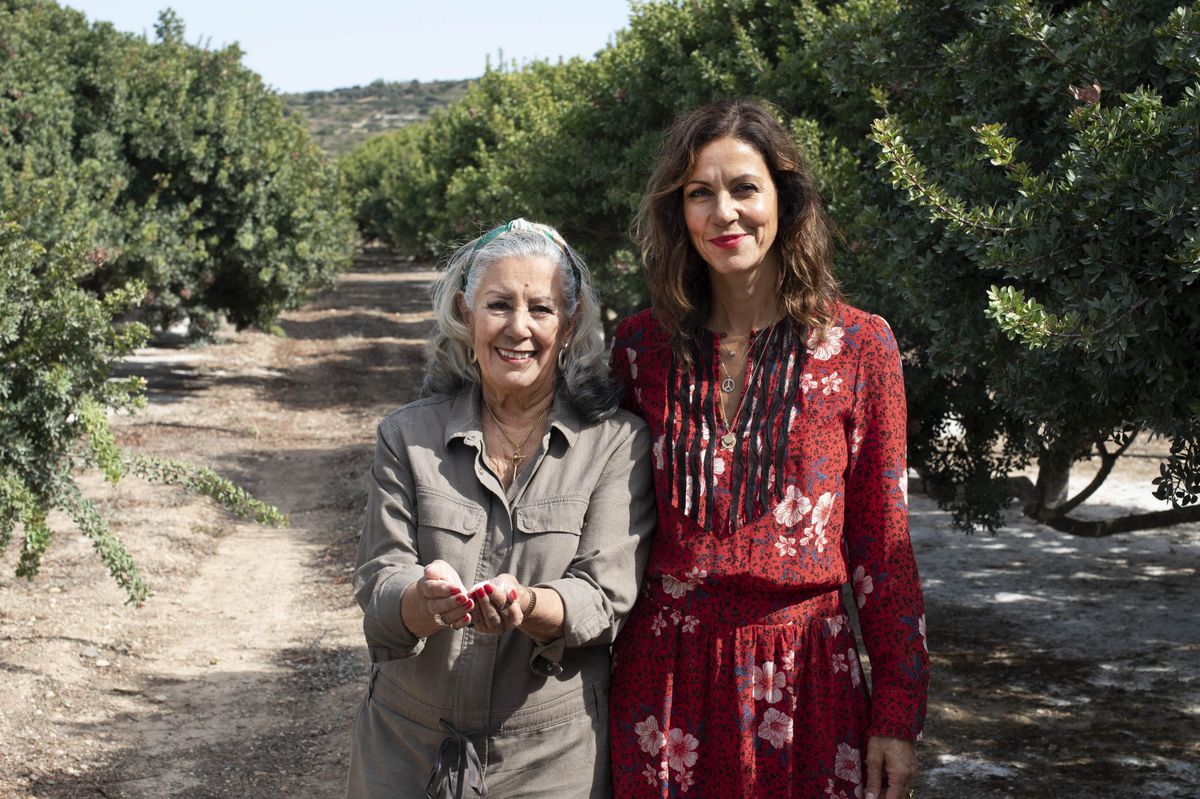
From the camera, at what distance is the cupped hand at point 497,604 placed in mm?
2213

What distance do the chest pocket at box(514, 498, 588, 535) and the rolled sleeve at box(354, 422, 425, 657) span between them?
23 centimetres

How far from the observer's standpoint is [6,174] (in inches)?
511

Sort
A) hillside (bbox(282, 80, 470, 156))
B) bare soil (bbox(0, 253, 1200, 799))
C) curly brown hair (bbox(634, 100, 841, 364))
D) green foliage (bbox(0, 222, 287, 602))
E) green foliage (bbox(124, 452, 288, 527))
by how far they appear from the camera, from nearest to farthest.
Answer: curly brown hair (bbox(634, 100, 841, 364)) < bare soil (bbox(0, 253, 1200, 799)) < green foliage (bbox(0, 222, 287, 602)) < green foliage (bbox(124, 452, 288, 527)) < hillside (bbox(282, 80, 470, 156))

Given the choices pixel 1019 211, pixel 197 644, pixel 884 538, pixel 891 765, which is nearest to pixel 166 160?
pixel 197 644

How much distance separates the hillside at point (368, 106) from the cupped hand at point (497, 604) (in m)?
102

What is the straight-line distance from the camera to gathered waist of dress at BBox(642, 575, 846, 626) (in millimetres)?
2602

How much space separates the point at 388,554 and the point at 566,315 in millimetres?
639

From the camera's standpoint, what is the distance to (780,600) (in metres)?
2.61

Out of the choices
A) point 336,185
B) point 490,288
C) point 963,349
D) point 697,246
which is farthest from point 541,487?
point 336,185

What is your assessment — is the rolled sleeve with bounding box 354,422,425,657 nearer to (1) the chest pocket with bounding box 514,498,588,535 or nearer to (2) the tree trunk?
(1) the chest pocket with bounding box 514,498,588,535

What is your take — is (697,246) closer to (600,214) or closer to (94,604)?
(94,604)

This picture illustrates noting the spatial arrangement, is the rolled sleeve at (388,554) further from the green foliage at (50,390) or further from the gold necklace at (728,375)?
the green foliage at (50,390)

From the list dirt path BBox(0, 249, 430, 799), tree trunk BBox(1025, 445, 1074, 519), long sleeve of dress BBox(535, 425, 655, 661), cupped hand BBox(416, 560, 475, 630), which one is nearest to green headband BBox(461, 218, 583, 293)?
long sleeve of dress BBox(535, 425, 655, 661)

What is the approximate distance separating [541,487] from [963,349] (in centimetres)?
224
